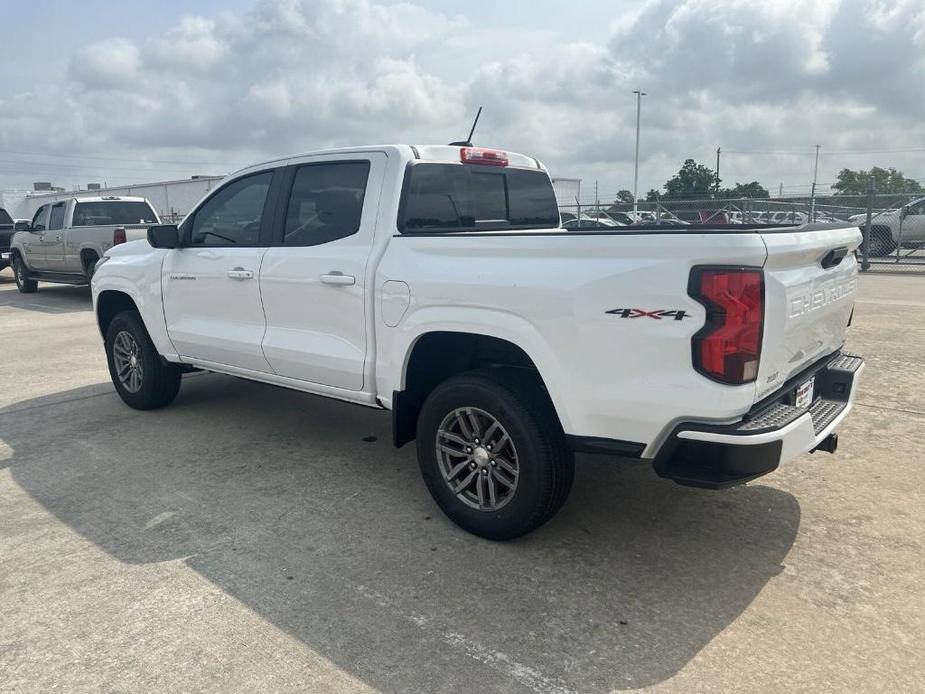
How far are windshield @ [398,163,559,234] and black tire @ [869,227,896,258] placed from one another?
15731mm

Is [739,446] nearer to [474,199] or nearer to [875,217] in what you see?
[474,199]

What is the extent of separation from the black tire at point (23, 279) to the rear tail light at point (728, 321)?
1644cm

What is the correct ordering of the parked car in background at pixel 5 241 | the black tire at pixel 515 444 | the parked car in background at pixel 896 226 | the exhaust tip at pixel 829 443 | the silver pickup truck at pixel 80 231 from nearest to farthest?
the black tire at pixel 515 444 < the exhaust tip at pixel 829 443 < the silver pickup truck at pixel 80 231 < the parked car in background at pixel 896 226 < the parked car in background at pixel 5 241

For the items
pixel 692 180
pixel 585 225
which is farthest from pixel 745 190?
pixel 585 225

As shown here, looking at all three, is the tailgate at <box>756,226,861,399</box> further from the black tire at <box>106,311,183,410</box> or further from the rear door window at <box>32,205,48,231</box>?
the rear door window at <box>32,205,48,231</box>

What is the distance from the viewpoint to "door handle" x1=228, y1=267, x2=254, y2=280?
4.50m

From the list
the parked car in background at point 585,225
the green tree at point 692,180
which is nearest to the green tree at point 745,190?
the green tree at point 692,180

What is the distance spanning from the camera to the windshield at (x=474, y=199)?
3.92 m

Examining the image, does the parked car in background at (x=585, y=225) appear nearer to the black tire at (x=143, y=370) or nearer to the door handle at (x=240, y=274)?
the door handle at (x=240, y=274)

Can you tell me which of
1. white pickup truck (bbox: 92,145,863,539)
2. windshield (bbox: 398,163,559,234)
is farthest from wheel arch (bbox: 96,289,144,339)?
windshield (bbox: 398,163,559,234)

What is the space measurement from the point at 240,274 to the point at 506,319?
7.06 feet

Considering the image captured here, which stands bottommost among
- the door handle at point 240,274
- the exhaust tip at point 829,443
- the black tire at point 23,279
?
the black tire at point 23,279

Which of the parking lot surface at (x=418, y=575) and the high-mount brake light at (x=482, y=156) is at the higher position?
the high-mount brake light at (x=482, y=156)

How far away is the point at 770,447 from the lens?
8.88ft
